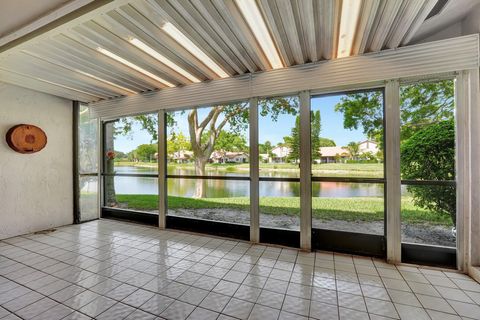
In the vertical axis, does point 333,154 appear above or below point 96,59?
below

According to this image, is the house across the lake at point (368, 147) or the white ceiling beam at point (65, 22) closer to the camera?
the white ceiling beam at point (65, 22)

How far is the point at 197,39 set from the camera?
2414mm

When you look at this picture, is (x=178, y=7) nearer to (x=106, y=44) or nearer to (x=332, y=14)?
(x=106, y=44)

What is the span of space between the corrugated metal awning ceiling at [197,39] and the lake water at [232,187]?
1.81 meters

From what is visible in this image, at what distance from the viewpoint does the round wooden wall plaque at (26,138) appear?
143 inches

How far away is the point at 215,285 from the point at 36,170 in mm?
4224

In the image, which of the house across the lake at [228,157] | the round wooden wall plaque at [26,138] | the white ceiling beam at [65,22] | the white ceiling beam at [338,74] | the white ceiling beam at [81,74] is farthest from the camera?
the house across the lake at [228,157]

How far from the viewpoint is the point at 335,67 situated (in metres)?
2.89

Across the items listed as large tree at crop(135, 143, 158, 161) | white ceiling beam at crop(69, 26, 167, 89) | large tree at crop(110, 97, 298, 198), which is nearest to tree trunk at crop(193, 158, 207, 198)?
large tree at crop(110, 97, 298, 198)

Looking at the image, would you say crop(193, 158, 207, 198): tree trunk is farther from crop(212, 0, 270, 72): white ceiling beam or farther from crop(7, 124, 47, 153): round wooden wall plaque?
crop(7, 124, 47, 153): round wooden wall plaque

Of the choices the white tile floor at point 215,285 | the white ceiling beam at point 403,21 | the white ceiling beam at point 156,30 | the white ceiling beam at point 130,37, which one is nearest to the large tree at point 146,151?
the white ceiling beam at point 130,37

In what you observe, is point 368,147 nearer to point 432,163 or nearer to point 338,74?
point 432,163

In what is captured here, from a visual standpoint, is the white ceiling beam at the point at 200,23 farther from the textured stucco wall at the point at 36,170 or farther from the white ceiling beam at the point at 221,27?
the textured stucco wall at the point at 36,170

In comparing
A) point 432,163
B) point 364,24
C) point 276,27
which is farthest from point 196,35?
point 432,163
